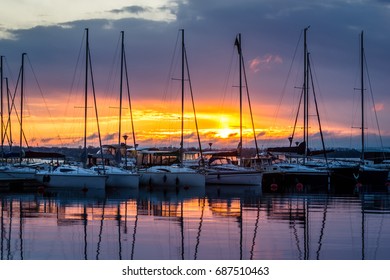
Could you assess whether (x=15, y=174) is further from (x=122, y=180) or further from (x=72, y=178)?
(x=122, y=180)

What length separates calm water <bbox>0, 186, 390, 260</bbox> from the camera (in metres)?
17.8

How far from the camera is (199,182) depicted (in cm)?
4816

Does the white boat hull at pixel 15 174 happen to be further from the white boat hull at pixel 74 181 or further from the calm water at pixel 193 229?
the calm water at pixel 193 229

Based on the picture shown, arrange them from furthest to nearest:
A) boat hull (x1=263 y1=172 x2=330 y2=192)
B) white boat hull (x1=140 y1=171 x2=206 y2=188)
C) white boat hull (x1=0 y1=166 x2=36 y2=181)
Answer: boat hull (x1=263 y1=172 x2=330 y2=192) → white boat hull (x1=140 y1=171 x2=206 y2=188) → white boat hull (x1=0 y1=166 x2=36 y2=181)

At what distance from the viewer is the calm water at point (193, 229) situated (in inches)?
699

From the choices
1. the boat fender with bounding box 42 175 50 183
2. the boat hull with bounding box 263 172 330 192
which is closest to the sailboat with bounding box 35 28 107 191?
the boat fender with bounding box 42 175 50 183

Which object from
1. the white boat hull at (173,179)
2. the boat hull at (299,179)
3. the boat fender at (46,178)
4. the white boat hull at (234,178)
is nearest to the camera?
the boat fender at (46,178)

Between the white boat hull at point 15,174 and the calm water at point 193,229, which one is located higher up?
the white boat hull at point 15,174

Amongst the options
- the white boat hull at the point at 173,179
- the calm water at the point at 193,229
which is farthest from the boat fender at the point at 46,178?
the calm water at the point at 193,229

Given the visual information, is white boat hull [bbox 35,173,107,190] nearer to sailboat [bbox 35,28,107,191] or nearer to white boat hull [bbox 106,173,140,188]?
sailboat [bbox 35,28,107,191]

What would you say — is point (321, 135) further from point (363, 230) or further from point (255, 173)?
point (363, 230)

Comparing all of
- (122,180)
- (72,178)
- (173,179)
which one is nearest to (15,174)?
(72,178)
